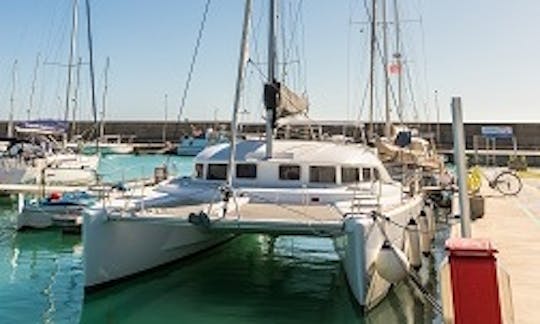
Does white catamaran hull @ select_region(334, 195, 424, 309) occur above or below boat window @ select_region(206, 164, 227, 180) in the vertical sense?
below

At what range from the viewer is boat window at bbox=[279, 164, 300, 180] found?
12.2 metres

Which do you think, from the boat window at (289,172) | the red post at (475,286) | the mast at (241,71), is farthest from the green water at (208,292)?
the red post at (475,286)

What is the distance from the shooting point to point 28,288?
11.1 metres

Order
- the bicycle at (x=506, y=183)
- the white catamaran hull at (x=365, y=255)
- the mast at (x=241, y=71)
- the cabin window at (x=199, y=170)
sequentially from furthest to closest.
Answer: the bicycle at (x=506, y=183) → the cabin window at (x=199, y=170) → the mast at (x=241, y=71) → the white catamaran hull at (x=365, y=255)

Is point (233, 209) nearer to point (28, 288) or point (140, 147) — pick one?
point (28, 288)

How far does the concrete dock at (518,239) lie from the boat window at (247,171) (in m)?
5.21

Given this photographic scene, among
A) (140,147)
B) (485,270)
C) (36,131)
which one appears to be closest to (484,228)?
(485,270)

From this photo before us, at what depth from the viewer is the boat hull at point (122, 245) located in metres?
9.88

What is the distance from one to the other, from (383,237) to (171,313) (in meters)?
3.82

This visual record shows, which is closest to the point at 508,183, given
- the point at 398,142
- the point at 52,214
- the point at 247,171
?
the point at 398,142

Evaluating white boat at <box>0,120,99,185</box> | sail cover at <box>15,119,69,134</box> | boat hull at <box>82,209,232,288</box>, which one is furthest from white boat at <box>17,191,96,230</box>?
sail cover at <box>15,119,69,134</box>

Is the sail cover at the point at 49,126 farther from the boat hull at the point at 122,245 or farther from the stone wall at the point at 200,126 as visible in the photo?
the stone wall at the point at 200,126

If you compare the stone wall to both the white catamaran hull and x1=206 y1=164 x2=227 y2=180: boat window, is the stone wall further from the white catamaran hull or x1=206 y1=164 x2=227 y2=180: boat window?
the white catamaran hull

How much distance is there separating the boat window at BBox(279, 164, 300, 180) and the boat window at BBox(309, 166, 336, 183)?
302mm
